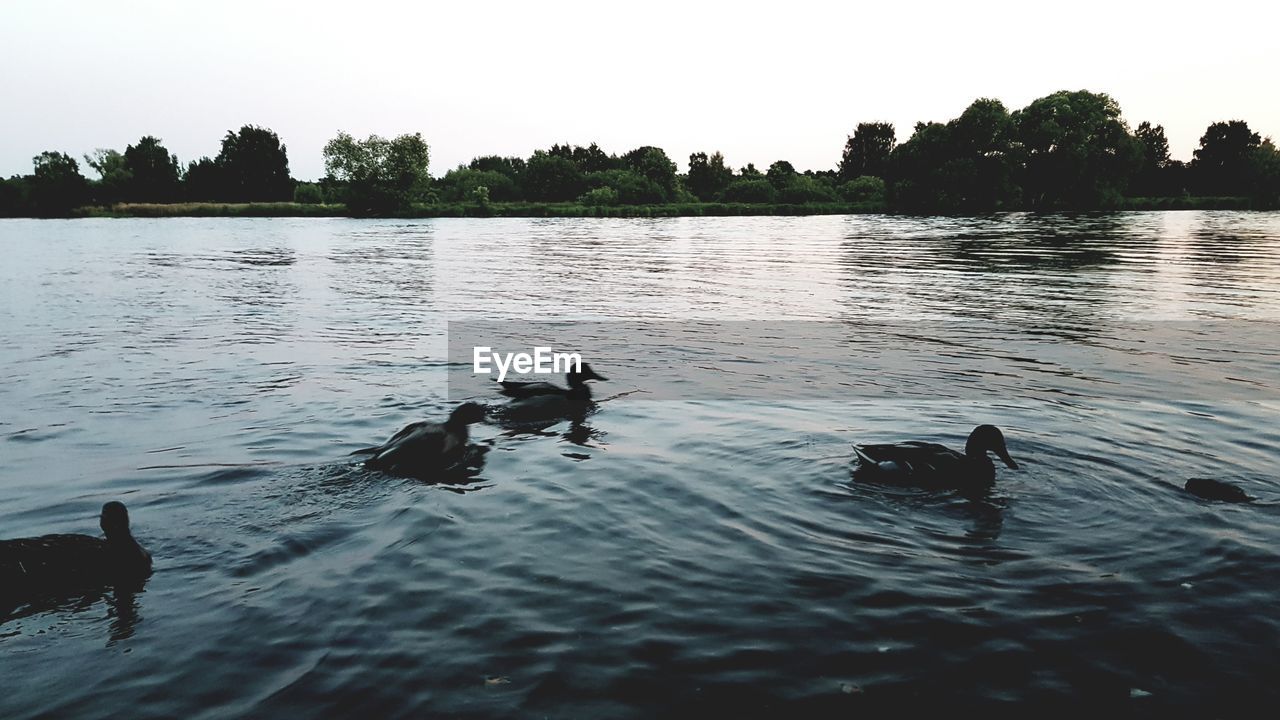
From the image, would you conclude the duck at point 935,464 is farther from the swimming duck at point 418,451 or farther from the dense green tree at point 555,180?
the dense green tree at point 555,180

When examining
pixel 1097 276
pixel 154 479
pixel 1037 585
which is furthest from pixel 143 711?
pixel 1097 276

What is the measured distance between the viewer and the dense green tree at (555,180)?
145 metres

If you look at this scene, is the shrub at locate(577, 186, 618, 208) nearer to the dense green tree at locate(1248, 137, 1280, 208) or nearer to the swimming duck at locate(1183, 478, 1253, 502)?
the dense green tree at locate(1248, 137, 1280, 208)

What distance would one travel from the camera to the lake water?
15.7 ft

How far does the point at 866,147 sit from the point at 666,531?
172389 millimetres

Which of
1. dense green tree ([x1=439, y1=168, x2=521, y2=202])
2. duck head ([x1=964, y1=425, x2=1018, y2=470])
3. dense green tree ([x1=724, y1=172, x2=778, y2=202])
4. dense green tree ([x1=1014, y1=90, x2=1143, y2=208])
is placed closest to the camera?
duck head ([x1=964, y1=425, x2=1018, y2=470])

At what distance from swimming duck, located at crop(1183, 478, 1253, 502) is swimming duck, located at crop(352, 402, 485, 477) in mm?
7333

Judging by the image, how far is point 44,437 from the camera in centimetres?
1038

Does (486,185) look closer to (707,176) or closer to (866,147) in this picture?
(707,176)

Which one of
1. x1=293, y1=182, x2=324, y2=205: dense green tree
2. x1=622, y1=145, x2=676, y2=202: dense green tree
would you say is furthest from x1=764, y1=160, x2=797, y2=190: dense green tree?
x1=293, y1=182, x2=324, y2=205: dense green tree

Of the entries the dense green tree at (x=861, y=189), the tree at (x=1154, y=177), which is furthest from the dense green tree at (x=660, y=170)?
the tree at (x=1154, y=177)

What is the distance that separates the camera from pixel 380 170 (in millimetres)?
118125

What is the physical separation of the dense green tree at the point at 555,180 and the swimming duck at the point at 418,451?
139m

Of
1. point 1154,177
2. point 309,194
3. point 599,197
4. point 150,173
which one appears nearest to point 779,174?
point 599,197
